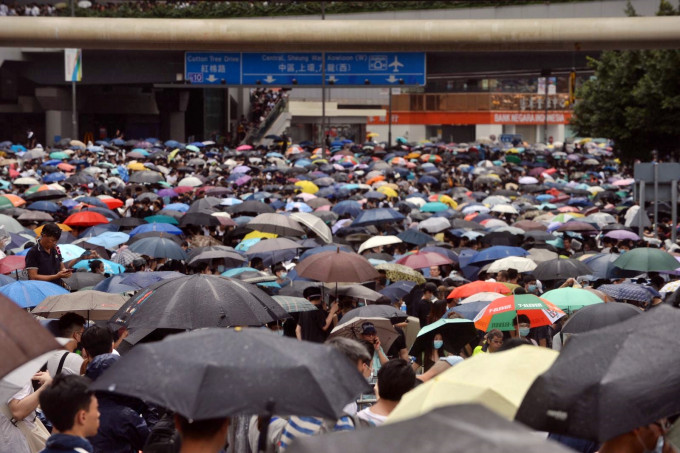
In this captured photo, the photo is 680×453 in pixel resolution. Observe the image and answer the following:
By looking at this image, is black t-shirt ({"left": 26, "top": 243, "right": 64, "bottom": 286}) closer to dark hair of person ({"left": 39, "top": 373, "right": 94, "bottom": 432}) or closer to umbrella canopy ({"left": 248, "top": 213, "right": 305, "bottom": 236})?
umbrella canopy ({"left": 248, "top": 213, "right": 305, "bottom": 236})

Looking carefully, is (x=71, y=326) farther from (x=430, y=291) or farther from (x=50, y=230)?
(x=430, y=291)

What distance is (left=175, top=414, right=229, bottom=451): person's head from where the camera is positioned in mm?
4117

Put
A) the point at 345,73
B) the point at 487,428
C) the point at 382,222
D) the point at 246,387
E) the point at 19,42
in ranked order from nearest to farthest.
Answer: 1. the point at 487,428
2. the point at 246,387
3. the point at 19,42
4. the point at 382,222
5. the point at 345,73

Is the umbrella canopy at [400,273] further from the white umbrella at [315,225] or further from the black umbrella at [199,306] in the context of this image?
the black umbrella at [199,306]

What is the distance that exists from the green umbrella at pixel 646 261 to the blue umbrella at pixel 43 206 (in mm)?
10837

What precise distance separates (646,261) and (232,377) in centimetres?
1035

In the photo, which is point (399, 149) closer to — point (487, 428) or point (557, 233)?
point (557, 233)

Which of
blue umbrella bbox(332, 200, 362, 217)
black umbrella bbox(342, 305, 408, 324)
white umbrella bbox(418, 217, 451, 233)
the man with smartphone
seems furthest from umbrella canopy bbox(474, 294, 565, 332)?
blue umbrella bbox(332, 200, 362, 217)

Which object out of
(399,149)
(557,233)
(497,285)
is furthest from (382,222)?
(399,149)

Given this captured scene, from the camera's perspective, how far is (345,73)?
33438 millimetres

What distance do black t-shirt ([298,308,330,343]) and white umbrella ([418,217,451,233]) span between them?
878cm

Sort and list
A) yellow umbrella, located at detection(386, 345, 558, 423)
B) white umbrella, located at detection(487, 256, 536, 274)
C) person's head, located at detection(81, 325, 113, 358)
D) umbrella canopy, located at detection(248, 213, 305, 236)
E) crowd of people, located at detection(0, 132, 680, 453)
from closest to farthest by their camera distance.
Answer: yellow umbrella, located at detection(386, 345, 558, 423), crowd of people, located at detection(0, 132, 680, 453), person's head, located at detection(81, 325, 113, 358), white umbrella, located at detection(487, 256, 536, 274), umbrella canopy, located at detection(248, 213, 305, 236)

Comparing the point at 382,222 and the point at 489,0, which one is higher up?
the point at 489,0

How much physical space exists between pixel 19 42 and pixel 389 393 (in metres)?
12.7
